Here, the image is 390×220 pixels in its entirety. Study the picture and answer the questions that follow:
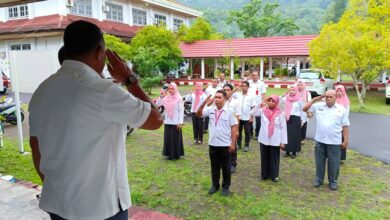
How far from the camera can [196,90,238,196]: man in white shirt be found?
451cm

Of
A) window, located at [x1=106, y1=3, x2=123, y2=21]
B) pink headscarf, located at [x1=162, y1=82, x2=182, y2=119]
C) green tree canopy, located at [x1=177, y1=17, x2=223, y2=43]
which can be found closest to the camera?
pink headscarf, located at [x1=162, y1=82, x2=182, y2=119]

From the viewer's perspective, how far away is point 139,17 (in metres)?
26.8

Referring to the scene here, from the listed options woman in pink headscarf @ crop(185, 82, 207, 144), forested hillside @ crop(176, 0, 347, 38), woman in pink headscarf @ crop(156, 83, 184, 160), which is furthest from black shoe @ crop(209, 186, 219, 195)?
forested hillside @ crop(176, 0, 347, 38)

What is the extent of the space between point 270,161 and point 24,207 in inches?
142

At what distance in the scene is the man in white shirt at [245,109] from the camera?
7203mm

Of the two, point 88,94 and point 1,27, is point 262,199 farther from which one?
point 1,27

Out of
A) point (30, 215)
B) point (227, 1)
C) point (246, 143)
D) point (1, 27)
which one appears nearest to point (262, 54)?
point (246, 143)

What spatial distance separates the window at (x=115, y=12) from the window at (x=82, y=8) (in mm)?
1639

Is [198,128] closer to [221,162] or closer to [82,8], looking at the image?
[221,162]

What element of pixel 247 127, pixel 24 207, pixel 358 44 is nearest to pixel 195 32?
pixel 358 44

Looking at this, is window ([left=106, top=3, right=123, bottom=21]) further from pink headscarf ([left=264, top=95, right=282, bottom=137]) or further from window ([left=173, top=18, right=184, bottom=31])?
pink headscarf ([left=264, top=95, right=282, bottom=137])

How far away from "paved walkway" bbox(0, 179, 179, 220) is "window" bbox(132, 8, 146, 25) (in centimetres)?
2373

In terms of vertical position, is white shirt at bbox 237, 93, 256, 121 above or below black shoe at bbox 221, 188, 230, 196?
above

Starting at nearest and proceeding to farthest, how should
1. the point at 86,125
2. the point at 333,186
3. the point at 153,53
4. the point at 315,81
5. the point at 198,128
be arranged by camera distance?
the point at 86,125 < the point at 333,186 < the point at 198,128 < the point at 315,81 < the point at 153,53
